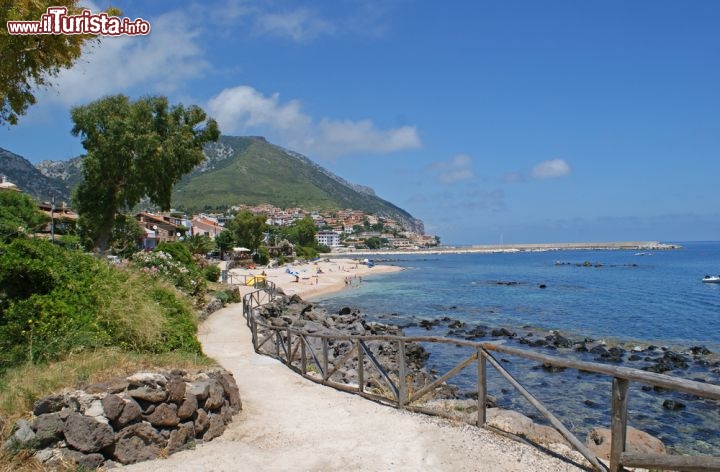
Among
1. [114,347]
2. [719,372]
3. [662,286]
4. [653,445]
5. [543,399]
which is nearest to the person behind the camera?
[114,347]

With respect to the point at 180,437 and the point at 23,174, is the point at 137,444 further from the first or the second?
the point at 23,174

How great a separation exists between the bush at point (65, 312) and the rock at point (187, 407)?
2.17 meters

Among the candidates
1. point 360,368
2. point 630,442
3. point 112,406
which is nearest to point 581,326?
point 630,442

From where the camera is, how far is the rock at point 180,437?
6.84 metres

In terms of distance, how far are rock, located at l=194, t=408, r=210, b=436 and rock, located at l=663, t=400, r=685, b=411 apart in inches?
522

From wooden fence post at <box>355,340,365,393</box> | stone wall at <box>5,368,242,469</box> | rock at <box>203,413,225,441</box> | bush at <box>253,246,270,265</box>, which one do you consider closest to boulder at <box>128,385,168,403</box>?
stone wall at <box>5,368,242,469</box>

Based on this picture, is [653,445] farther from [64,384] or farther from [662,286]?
[662,286]

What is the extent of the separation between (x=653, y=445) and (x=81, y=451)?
8.97 meters

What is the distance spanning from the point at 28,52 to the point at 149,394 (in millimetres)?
7707

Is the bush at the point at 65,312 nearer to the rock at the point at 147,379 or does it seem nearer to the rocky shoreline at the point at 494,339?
the rock at the point at 147,379

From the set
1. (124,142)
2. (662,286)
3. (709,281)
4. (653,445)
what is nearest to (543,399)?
(653,445)

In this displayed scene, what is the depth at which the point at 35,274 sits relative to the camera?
9000 mm

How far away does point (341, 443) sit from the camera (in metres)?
7.33

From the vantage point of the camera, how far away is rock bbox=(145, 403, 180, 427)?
6.71m
